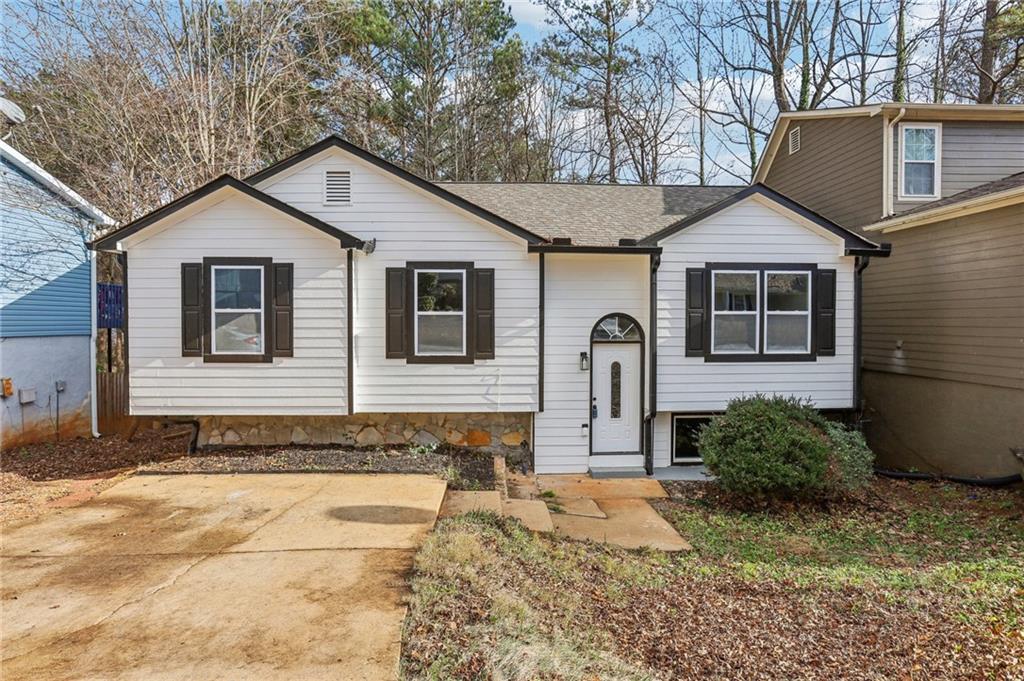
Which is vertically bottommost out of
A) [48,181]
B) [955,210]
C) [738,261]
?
[738,261]

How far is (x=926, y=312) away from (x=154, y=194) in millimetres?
15759

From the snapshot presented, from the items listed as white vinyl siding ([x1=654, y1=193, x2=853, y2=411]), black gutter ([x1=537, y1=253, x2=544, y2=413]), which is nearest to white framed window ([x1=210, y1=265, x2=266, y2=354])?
black gutter ([x1=537, y1=253, x2=544, y2=413])

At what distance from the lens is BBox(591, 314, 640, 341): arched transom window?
9258mm

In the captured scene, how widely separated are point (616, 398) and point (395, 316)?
3.86 m

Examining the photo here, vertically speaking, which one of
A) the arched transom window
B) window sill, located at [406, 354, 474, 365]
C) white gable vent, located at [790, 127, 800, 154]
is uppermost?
white gable vent, located at [790, 127, 800, 154]

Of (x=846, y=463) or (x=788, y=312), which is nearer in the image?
(x=846, y=463)

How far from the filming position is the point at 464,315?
862 cm

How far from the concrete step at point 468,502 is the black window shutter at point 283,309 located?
11.2 feet

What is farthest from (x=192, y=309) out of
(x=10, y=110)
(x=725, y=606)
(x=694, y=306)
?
(x=725, y=606)

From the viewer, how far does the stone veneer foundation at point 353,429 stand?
8812 millimetres

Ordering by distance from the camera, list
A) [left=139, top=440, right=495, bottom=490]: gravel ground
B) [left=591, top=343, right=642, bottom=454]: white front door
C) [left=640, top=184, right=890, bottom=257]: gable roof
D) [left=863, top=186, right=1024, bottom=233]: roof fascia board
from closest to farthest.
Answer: [left=139, top=440, right=495, bottom=490]: gravel ground → [left=863, top=186, right=1024, bottom=233]: roof fascia board → [left=640, top=184, right=890, bottom=257]: gable roof → [left=591, top=343, right=642, bottom=454]: white front door

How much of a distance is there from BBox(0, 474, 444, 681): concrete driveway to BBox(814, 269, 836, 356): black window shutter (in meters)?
6.67

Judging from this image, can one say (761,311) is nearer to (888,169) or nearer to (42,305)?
(888,169)

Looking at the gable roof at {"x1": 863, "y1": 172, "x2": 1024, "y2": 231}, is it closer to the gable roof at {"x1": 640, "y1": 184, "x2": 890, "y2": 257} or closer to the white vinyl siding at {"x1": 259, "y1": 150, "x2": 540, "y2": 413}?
the gable roof at {"x1": 640, "y1": 184, "x2": 890, "y2": 257}
